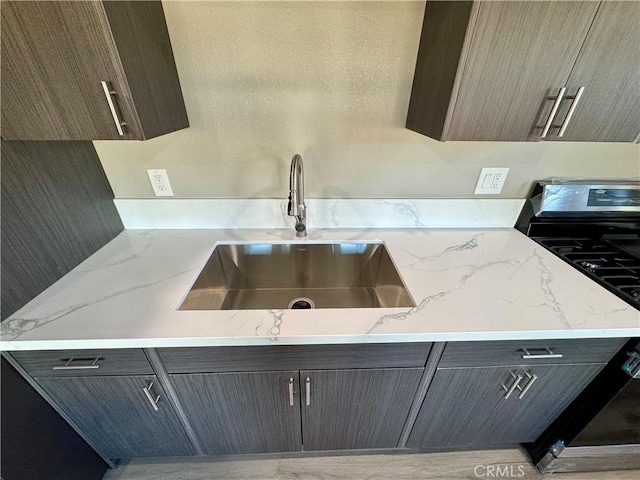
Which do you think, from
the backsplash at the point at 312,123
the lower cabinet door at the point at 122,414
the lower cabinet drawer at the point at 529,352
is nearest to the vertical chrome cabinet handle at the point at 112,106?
the backsplash at the point at 312,123

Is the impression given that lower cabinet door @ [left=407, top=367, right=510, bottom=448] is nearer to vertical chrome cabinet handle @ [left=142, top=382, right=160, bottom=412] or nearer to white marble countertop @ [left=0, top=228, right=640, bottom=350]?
white marble countertop @ [left=0, top=228, right=640, bottom=350]

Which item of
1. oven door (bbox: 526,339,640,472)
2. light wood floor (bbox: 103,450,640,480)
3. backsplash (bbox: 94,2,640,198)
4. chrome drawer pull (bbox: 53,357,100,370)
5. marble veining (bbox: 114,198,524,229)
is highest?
backsplash (bbox: 94,2,640,198)

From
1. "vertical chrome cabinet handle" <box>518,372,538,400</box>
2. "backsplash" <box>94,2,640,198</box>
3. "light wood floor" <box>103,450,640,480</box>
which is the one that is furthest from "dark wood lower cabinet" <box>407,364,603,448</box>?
"backsplash" <box>94,2,640,198</box>

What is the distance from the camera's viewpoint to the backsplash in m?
0.95

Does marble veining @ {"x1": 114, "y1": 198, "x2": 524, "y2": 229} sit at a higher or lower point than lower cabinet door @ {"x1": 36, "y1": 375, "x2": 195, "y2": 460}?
higher

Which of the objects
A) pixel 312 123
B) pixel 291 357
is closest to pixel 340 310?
pixel 291 357

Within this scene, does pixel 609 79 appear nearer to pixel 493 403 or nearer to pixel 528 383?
pixel 528 383

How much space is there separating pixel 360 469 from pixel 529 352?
0.94 meters

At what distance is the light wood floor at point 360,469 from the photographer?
3.94 feet

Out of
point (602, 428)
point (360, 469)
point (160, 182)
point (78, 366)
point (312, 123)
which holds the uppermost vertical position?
point (312, 123)

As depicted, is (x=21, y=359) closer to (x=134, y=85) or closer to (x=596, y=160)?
(x=134, y=85)

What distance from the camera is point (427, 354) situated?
827 millimetres

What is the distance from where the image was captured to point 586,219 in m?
1.20

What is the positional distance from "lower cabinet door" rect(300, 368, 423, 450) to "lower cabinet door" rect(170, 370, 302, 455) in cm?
6
